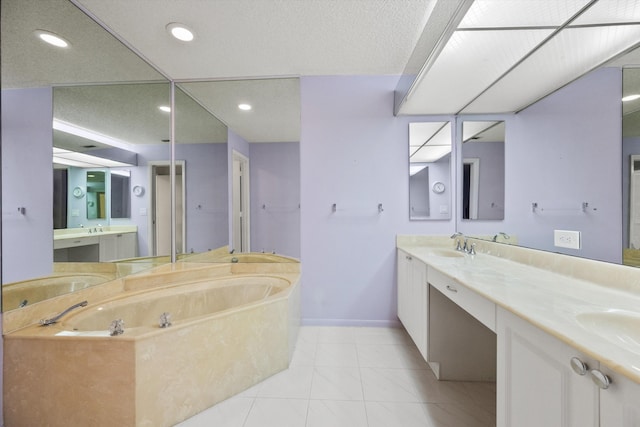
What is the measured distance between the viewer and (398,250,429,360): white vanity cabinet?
1.58 metres

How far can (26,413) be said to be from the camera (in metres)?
1.12

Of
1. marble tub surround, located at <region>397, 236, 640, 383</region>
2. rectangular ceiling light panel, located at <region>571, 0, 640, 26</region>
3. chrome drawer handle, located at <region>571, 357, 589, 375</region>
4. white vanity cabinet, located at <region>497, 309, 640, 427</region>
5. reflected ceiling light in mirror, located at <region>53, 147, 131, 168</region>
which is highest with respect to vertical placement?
rectangular ceiling light panel, located at <region>571, 0, 640, 26</region>

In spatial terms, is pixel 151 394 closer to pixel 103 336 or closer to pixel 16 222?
pixel 103 336

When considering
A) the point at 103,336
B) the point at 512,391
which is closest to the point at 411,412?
the point at 512,391

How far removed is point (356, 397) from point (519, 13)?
7.28 feet

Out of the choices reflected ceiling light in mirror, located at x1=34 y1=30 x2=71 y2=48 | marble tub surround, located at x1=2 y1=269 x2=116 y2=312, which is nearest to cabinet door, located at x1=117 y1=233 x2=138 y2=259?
marble tub surround, located at x1=2 y1=269 x2=116 y2=312

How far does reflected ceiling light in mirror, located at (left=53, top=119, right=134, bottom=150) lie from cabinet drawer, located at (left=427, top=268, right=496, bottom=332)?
2.46m

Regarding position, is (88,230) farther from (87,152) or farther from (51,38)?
(51,38)

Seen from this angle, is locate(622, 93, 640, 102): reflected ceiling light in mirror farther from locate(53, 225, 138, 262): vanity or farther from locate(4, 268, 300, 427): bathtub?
locate(53, 225, 138, 262): vanity

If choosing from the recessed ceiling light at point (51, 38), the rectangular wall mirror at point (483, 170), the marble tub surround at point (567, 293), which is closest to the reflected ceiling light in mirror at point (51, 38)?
the recessed ceiling light at point (51, 38)

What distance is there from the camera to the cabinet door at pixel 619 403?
48 centimetres

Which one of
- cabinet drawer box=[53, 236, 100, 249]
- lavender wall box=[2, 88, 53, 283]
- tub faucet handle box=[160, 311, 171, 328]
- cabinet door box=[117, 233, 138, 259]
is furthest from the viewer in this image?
cabinet door box=[117, 233, 138, 259]

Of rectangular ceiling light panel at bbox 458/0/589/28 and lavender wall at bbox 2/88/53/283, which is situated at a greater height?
rectangular ceiling light panel at bbox 458/0/589/28

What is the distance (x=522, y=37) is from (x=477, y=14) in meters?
0.33
